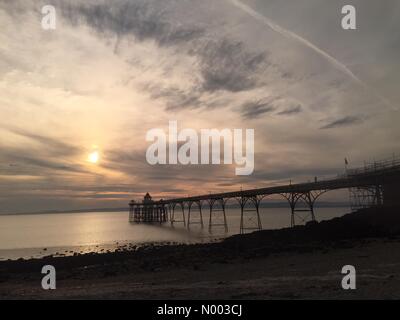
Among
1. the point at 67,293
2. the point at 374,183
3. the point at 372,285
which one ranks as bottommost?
the point at 67,293

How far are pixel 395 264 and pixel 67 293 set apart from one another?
15.3 meters

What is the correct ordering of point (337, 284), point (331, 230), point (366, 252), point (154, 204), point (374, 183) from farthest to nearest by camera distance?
point (154, 204), point (374, 183), point (331, 230), point (366, 252), point (337, 284)

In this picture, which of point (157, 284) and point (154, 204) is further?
point (154, 204)

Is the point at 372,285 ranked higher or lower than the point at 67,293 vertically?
higher

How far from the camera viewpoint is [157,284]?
16.9 metres

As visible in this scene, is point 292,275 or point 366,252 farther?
point 366,252

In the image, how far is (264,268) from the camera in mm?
19469

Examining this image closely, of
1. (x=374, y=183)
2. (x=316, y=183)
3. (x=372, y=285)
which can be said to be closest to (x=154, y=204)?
(x=316, y=183)
